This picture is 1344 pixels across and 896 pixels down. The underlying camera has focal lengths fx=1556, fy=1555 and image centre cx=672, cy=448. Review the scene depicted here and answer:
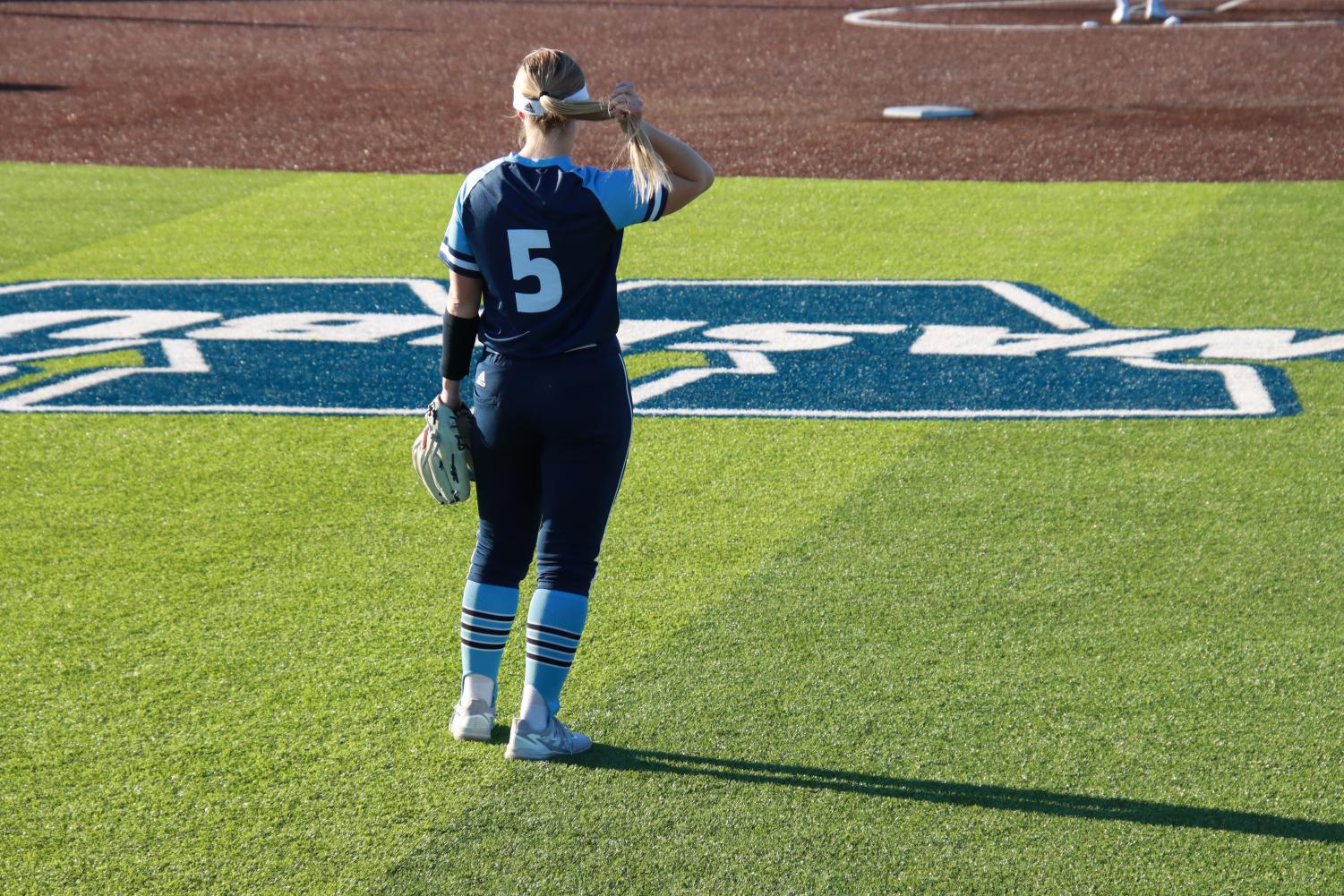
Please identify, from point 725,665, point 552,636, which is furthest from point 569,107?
point 725,665

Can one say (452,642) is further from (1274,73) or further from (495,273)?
(1274,73)

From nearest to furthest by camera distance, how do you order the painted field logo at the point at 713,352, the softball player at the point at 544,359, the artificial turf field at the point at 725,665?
the artificial turf field at the point at 725,665 → the softball player at the point at 544,359 → the painted field logo at the point at 713,352

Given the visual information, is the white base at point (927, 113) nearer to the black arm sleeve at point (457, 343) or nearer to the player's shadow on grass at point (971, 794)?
the black arm sleeve at point (457, 343)

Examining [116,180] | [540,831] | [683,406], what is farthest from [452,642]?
[116,180]

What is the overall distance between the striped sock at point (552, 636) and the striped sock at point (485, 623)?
0.34 feet

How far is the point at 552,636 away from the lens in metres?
4.16

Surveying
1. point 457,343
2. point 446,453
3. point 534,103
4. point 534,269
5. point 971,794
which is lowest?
point 971,794

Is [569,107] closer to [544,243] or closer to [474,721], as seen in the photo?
[544,243]

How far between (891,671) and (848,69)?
715 inches

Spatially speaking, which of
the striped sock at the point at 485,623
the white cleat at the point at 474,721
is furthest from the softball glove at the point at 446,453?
the white cleat at the point at 474,721

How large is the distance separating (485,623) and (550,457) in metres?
0.53

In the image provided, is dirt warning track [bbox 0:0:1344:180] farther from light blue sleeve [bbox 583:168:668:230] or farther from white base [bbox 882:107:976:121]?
light blue sleeve [bbox 583:168:668:230]

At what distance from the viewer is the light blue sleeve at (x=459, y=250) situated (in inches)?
157

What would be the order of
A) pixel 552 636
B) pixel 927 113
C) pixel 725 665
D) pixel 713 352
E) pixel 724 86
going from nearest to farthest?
pixel 552 636 → pixel 725 665 → pixel 713 352 → pixel 927 113 → pixel 724 86
